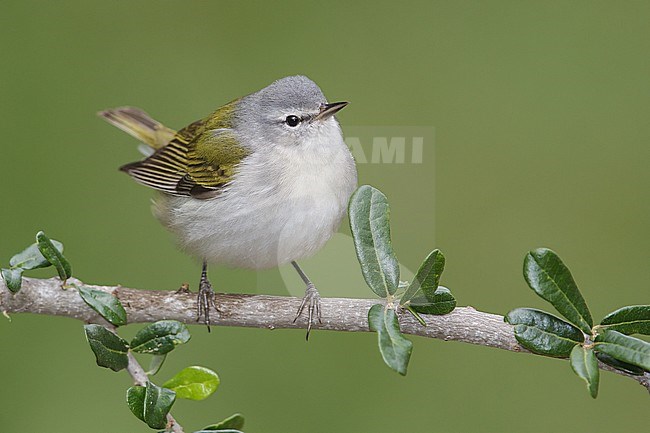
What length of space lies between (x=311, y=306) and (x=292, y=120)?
86cm

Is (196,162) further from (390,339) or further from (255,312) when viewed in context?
(390,339)

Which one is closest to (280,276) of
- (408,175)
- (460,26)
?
(408,175)

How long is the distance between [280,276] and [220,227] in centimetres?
30

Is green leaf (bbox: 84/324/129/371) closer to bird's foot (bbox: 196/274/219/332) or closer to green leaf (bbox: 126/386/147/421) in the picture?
green leaf (bbox: 126/386/147/421)

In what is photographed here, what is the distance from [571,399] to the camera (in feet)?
16.1

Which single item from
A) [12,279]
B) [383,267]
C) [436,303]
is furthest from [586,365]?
[12,279]

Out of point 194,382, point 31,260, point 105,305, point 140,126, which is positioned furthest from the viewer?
point 140,126

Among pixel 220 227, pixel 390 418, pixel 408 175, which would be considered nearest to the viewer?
pixel 408 175

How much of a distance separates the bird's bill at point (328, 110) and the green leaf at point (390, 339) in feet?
3.47

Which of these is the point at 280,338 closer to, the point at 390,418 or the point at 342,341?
the point at 342,341

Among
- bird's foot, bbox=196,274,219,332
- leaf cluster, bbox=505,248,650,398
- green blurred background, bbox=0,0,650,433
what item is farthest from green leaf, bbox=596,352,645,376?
green blurred background, bbox=0,0,650,433

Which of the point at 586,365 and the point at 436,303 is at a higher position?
the point at 436,303

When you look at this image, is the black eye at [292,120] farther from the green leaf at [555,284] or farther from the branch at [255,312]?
the green leaf at [555,284]

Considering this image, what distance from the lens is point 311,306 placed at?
2438mm
